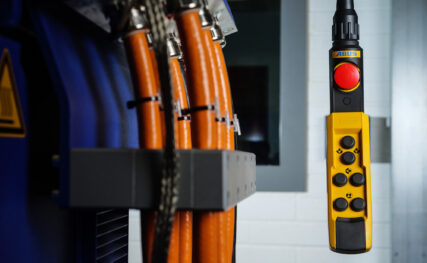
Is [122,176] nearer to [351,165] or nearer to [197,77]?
[197,77]

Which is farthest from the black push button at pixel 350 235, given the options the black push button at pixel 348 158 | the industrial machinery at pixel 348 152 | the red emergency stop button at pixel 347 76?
the red emergency stop button at pixel 347 76

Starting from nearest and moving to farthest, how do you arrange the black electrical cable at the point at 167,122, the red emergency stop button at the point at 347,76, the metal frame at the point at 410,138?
the black electrical cable at the point at 167,122, the red emergency stop button at the point at 347,76, the metal frame at the point at 410,138

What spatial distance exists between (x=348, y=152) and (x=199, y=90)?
58 cm

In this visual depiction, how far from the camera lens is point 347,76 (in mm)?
884

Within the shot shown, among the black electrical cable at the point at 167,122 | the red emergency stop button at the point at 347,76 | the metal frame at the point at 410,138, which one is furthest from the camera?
the metal frame at the point at 410,138

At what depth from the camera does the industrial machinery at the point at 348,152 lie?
88cm

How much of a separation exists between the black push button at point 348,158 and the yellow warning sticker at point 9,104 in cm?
68

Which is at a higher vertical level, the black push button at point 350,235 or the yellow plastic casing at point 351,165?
the yellow plastic casing at point 351,165

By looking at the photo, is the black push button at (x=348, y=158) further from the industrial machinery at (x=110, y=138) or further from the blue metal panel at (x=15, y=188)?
the blue metal panel at (x=15, y=188)

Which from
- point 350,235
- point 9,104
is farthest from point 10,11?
point 350,235

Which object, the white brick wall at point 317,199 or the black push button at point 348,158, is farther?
the white brick wall at point 317,199

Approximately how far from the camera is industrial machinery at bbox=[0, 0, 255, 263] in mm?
374

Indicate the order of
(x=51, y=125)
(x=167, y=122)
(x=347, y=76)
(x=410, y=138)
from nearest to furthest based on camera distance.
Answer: (x=167, y=122), (x=51, y=125), (x=347, y=76), (x=410, y=138)

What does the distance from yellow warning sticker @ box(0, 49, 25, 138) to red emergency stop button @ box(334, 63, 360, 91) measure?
25.9 inches
